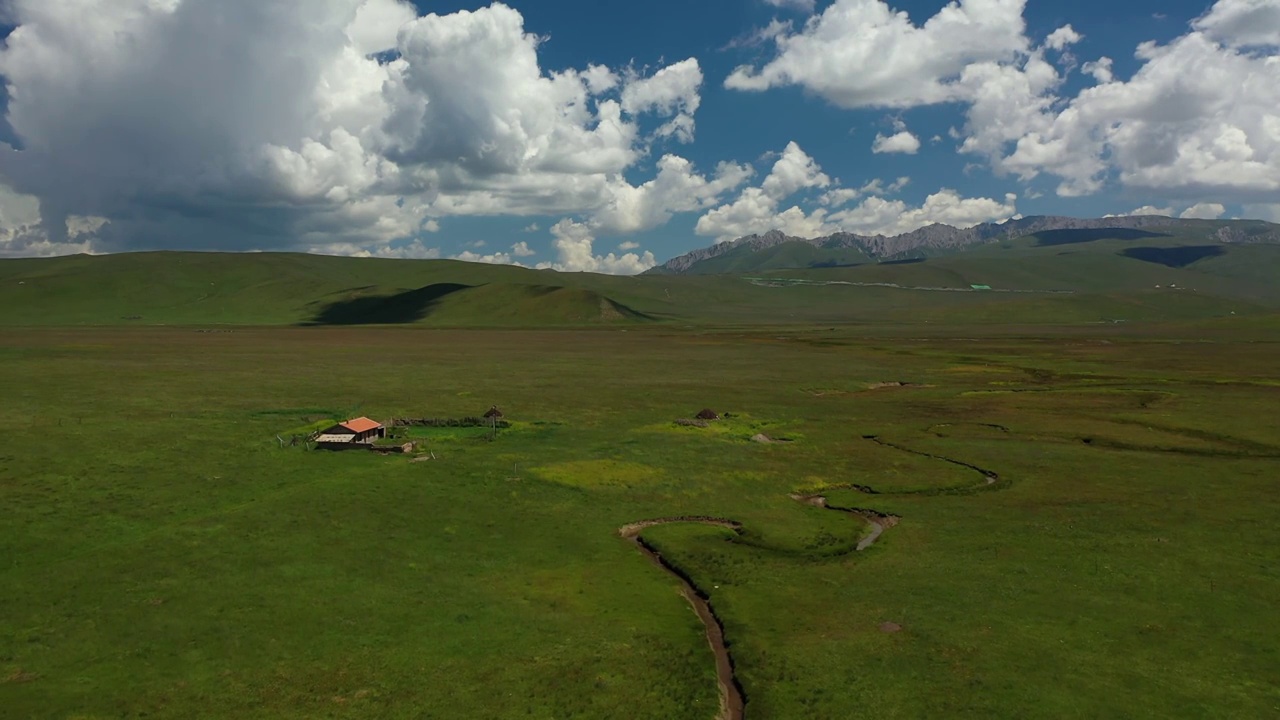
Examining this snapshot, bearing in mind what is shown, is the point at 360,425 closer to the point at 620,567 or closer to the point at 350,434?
the point at 350,434

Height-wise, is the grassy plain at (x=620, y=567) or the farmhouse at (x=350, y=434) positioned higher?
the farmhouse at (x=350, y=434)

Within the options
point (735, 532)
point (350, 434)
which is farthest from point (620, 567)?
point (350, 434)

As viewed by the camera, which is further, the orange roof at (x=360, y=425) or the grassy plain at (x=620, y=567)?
the orange roof at (x=360, y=425)

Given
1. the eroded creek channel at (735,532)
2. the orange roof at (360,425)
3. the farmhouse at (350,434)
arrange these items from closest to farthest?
the eroded creek channel at (735,532)
the farmhouse at (350,434)
the orange roof at (360,425)

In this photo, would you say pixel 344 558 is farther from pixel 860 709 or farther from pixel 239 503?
pixel 860 709

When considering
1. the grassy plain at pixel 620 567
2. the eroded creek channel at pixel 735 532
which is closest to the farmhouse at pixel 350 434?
the grassy plain at pixel 620 567

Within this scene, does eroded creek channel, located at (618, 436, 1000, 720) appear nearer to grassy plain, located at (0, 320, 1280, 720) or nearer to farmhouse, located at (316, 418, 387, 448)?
grassy plain, located at (0, 320, 1280, 720)

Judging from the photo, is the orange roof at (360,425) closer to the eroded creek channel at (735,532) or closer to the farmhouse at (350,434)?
the farmhouse at (350,434)
